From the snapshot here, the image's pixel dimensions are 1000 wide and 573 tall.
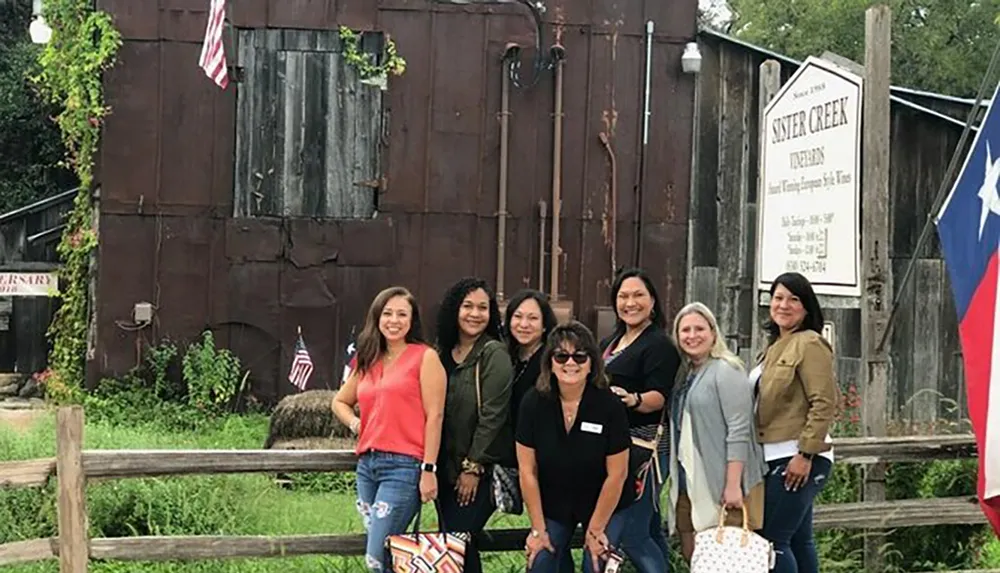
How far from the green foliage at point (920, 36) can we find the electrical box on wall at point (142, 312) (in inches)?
769

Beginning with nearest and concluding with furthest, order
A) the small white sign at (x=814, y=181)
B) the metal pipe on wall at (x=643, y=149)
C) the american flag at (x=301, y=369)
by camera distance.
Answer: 1. the small white sign at (x=814, y=181)
2. the american flag at (x=301, y=369)
3. the metal pipe on wall at (x=643, y=149)

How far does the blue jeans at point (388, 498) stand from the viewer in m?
5.61

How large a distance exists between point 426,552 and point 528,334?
1079 mm

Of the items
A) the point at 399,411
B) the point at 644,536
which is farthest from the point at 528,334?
the point at 644,536

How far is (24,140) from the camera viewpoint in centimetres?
2127

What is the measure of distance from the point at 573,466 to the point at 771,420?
0.93m

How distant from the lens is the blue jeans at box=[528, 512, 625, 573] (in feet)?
18.0

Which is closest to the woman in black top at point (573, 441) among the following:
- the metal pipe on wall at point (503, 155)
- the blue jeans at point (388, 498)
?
the blue jeans at point (388, 498)

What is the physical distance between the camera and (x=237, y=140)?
13445 millimetres

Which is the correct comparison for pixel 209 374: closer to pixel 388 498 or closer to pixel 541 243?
pixel 541 243

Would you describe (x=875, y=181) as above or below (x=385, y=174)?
below

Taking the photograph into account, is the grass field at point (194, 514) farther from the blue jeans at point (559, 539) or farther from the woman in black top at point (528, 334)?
the woman in black top at point (528, 334)

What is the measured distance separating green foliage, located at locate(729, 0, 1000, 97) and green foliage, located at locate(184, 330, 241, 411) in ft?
63.2

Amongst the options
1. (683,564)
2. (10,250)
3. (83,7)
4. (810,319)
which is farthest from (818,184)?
(10,250)
